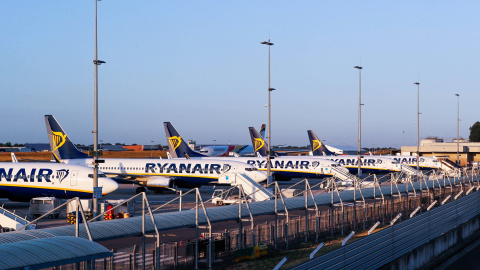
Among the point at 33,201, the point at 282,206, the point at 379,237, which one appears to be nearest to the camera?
the point at 379,237

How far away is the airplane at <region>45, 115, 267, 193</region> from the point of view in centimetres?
6894

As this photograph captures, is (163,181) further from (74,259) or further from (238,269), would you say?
(74,259)

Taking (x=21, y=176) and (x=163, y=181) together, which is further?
(x=163, y=181)

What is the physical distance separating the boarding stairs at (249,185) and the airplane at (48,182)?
12.3m

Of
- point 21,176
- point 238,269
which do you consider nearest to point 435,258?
point 238,269

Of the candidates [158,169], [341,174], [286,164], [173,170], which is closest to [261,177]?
[173,170]

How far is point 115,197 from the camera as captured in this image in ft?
214

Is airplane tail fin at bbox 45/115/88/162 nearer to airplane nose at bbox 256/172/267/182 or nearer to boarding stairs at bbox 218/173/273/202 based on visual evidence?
boarding stairs at bbox 218/173/273/202

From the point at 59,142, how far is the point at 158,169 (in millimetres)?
12924

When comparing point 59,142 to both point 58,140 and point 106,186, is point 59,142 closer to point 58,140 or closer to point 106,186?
point 58,140

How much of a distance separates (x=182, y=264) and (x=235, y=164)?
4704cm

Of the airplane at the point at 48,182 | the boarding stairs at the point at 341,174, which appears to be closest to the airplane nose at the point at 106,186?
the airplane at the point at 48,182

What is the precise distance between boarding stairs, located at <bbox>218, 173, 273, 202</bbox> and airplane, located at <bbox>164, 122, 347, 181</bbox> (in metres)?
15.8

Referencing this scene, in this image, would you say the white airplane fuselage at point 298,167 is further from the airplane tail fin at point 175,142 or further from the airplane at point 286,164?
the airplane tail fin at point 175,142
